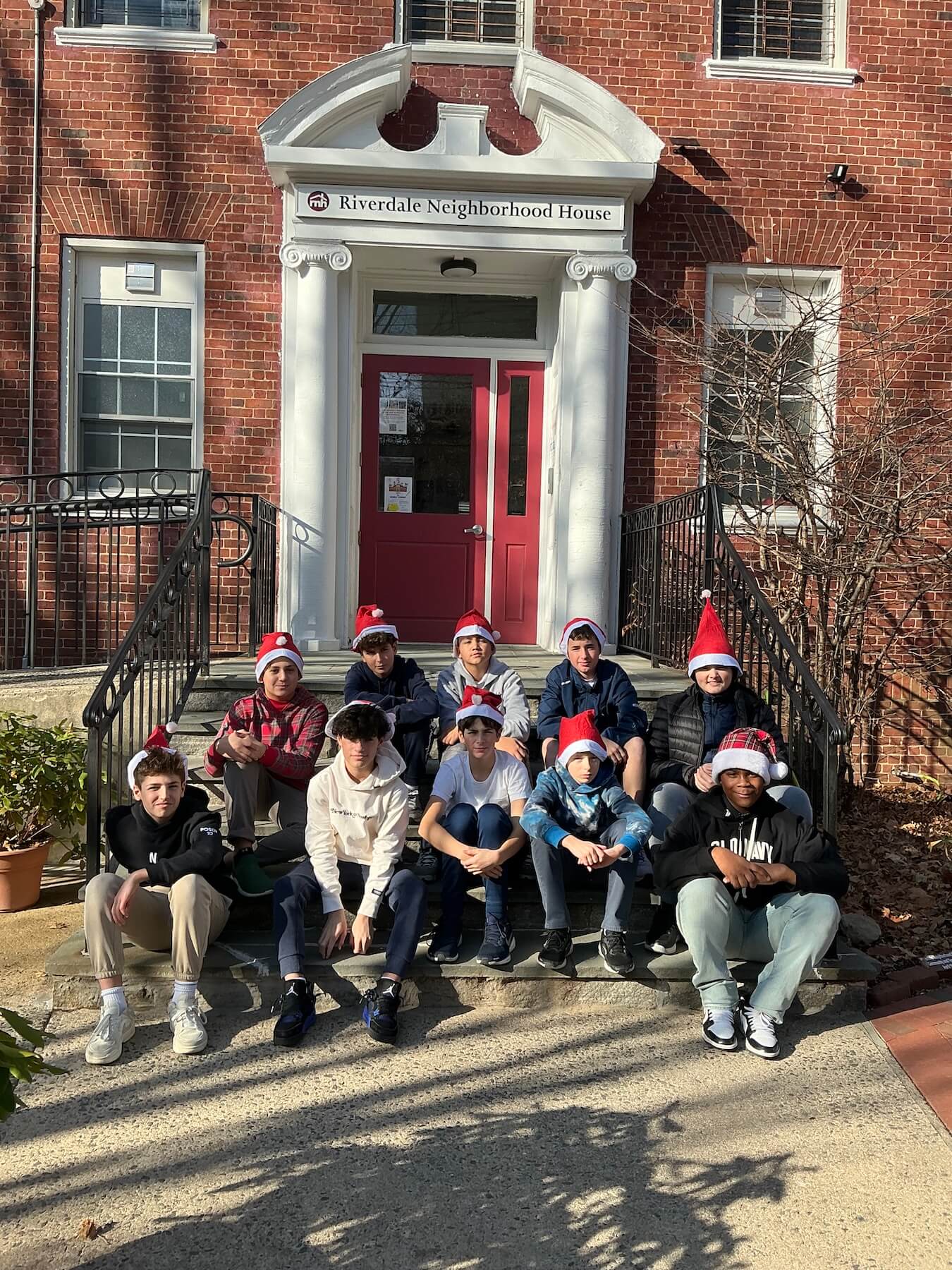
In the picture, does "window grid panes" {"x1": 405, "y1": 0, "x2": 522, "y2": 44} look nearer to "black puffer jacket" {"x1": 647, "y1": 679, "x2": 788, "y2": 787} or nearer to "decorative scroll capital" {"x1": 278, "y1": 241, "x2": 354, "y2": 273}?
"decorative scroll capital" {"x1": 278, "y1": 241, "x2": 354, "y2": 273}

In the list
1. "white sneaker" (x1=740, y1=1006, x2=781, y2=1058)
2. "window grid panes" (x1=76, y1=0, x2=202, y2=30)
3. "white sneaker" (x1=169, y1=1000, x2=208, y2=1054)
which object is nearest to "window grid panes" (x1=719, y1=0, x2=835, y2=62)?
"window grid panes" (x1=76, y1=0, x2=202, y2=30)

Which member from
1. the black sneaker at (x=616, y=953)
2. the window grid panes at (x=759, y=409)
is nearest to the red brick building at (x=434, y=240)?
the window grid panes at (x=759, y=409)

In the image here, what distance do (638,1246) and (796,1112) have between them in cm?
100

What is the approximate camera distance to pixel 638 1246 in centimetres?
301

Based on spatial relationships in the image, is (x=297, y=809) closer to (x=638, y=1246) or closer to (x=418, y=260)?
(x=638, y=1246)

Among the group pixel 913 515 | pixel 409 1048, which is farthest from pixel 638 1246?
pixel 913 515

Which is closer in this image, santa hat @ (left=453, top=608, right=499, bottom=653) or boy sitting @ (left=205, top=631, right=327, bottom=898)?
boy sitting @ (left=205, top=631, right=327, bottom=898)

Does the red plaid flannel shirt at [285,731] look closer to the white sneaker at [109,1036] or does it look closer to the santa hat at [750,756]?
the white sneaker at [109,1036]

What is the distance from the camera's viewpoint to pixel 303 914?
472 centimetres

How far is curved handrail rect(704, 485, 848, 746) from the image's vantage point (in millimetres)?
5414

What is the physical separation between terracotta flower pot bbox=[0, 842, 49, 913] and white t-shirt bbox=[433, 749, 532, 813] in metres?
2.24

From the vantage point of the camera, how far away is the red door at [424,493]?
9.09 meters

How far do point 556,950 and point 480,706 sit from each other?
1.10 meters

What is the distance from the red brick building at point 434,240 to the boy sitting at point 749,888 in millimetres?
3911
